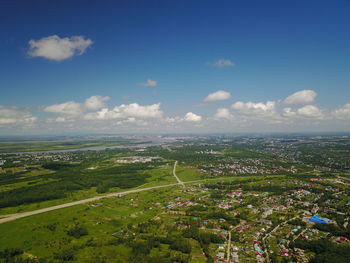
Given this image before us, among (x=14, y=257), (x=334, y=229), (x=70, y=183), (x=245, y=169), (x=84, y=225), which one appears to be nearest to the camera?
(x=14, y=257)

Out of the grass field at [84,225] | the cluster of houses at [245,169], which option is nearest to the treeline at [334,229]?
the grass field at [84,225]

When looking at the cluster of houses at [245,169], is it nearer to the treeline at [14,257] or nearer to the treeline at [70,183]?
the treeline at [70,183]

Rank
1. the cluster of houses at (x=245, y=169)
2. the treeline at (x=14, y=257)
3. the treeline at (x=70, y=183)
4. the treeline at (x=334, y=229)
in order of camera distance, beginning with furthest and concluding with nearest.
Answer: the cluster of houses at (x=245, y=169) < the treeline at (x=70, y=183) < the treeline at (x=334, y=229) < the treeline at (x=14, y=257)

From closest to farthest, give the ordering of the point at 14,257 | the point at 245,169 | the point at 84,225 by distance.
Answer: the point at 14,257
the point at 84,225
the point at 245,169

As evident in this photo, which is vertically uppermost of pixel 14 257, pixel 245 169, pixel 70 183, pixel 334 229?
pixel 70 183

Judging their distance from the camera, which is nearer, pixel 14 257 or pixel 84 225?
pixel 14 257

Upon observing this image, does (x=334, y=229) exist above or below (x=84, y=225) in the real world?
above

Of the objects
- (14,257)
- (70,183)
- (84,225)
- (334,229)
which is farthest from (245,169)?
(14,257)

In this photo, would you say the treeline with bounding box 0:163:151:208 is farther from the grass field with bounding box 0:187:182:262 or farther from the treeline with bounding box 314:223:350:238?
the treeline with bounding box 314:223:350:238

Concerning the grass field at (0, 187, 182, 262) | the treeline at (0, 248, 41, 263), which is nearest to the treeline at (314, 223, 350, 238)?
the grass field at (0, 187, 182, 262)

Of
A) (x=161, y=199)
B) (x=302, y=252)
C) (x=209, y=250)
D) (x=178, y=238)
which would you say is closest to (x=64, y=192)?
(x=161, y=199)

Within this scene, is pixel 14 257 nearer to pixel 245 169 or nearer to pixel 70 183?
pixel 70 183
